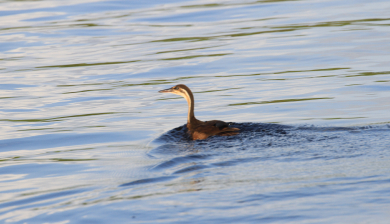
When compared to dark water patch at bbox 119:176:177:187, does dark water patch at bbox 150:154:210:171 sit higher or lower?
higher

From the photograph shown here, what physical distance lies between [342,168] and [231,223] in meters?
2.24

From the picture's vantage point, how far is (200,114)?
1291cm

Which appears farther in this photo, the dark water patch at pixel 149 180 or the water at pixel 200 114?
the dark water patch at pixel 149 180

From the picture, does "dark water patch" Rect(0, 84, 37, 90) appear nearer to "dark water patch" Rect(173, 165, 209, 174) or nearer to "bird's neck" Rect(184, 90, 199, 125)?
"bird's neck" Rect(184, 90, 199, 125)

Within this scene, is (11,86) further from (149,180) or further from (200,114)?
(149,180)

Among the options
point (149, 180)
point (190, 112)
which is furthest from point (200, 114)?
point (149, 180)

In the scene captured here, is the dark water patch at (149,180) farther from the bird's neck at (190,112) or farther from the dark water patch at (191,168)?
the bird's neck at (190,112)

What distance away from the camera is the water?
6.92 m

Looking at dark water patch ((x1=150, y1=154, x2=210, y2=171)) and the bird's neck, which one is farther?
the bird's neck

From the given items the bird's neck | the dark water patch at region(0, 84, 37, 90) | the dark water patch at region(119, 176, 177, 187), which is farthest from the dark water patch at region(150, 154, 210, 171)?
the dark water patch at region(0, 84, 37, 90)

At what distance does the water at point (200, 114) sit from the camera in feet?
22.7

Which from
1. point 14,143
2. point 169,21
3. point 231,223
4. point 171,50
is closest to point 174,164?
point 231,223

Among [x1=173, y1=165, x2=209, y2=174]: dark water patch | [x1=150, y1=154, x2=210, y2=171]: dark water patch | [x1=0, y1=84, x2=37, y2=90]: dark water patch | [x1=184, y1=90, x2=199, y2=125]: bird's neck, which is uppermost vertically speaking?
[x1=0, y1=84, x2=37, y2=90]: dark water patch

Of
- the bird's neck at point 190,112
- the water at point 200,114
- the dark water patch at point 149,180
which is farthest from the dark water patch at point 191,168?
the bird's neck at point 190,112
